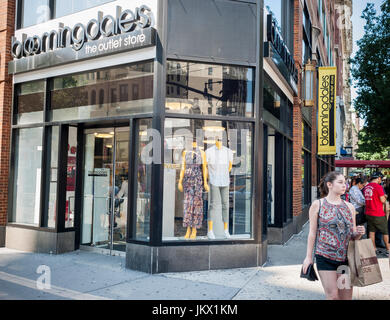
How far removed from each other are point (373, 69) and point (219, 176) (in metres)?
18.0

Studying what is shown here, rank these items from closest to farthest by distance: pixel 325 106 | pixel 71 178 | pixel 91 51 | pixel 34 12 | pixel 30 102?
1. pixel 91 51
2. pixel 71 178
3. pixel 30 102
4. pixel 34 12
5. pixel 325 106

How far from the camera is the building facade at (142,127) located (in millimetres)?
6695

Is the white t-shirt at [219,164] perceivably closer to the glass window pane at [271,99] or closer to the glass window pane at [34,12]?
the glass window pane at [271,99]

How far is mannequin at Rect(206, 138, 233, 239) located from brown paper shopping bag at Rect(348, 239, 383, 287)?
3.71 meters

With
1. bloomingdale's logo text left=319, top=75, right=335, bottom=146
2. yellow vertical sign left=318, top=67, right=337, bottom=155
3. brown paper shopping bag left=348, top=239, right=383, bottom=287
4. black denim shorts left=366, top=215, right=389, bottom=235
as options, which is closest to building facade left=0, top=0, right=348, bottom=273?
black denim shorts left=366, top=215, right=389, bottom=235

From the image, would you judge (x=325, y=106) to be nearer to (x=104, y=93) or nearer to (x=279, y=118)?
(x=279, y=118)

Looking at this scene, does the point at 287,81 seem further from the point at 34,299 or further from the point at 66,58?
the point at 34,299

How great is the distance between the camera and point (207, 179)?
23.3 feet

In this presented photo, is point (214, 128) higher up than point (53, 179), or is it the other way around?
point (214, 128)

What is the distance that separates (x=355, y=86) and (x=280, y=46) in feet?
51.0

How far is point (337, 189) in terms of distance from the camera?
142 inches

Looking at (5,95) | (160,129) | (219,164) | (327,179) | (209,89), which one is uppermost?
(5,95)

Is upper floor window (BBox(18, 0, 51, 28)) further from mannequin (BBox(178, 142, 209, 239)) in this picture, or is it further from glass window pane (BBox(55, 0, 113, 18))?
mannequin (BBox(178, 142, 209, 239))

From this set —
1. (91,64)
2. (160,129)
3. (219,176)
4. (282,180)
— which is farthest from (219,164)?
(91,64)
